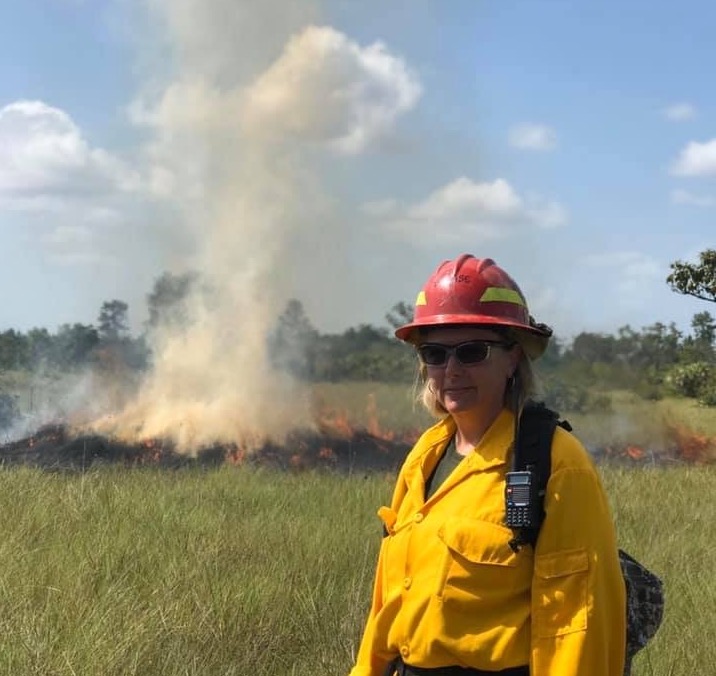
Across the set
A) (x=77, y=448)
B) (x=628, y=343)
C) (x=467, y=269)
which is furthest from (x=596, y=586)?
(x=628, y=343)

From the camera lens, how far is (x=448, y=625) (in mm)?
2057

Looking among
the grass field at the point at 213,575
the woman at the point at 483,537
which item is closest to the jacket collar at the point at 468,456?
the woman at the point at 483,537

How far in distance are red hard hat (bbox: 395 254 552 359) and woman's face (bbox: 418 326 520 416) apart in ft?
0.17

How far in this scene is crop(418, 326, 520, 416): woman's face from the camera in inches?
89.7

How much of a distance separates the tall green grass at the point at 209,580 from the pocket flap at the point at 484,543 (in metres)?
2.22

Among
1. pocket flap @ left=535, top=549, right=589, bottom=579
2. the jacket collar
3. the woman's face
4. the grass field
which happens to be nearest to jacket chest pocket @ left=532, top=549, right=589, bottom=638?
pocket flap @ left=535, top=549, right=589, bottom=579

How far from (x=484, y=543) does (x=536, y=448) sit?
0.25 m

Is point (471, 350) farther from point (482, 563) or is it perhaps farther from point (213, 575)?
point (213, 575)

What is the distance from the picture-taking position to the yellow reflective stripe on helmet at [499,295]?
7.48ft

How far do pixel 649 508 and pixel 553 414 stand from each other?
6.52m

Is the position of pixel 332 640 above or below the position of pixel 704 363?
below

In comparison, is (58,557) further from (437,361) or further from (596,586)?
(596,586)

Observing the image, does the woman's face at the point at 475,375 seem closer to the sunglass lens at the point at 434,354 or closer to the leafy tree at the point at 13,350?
the sunglass lens at the point at 434,354

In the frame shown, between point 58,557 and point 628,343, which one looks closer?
point 58,557
